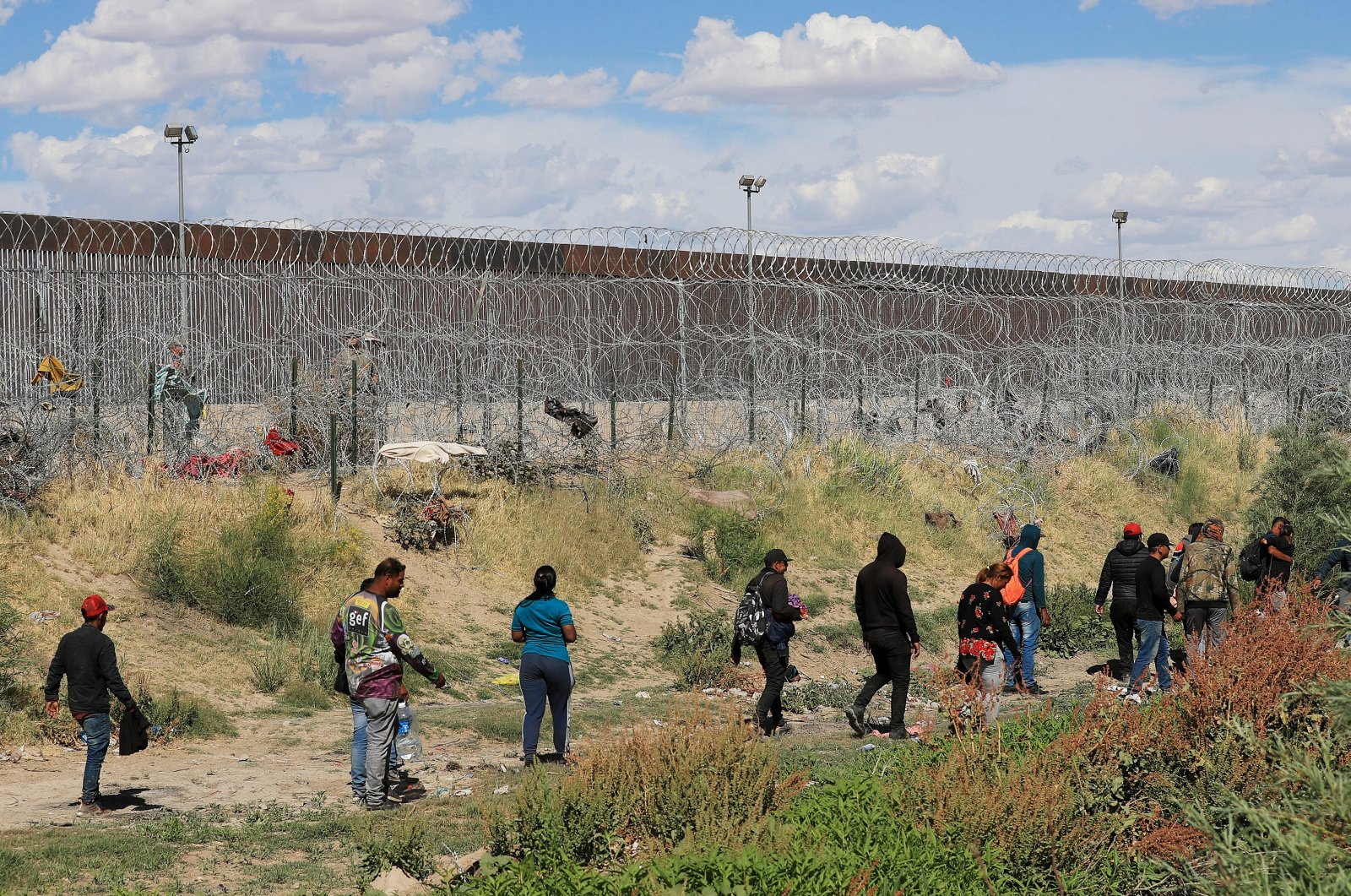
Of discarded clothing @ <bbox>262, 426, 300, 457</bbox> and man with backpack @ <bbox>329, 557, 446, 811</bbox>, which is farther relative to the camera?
discarded clothing @ <bbox>262, 426, 300, 457</bbox>

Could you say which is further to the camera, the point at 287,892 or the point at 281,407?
the point at 281,407

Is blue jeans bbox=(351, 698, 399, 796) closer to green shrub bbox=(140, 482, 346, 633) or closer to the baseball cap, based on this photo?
the baseball cap

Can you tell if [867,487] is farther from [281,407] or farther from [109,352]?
[109,352]

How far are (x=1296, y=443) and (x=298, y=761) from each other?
39.3 feet

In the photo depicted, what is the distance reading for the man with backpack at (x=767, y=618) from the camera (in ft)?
30.5

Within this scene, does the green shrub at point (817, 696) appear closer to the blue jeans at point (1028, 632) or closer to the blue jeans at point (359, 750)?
the blue jeans at point (1028, 632)

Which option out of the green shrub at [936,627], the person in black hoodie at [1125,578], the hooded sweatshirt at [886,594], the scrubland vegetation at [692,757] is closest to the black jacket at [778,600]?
the hooded sweatshirt at [886,594]

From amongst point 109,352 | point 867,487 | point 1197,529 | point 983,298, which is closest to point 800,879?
point 1197,529

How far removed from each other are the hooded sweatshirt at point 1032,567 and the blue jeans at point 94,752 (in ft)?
22.2

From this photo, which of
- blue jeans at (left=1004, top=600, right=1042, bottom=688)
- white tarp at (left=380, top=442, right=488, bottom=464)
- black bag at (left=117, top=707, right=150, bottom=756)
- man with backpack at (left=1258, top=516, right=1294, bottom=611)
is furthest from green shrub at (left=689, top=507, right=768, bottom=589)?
black bag at (left=117, top=707, right=150, bottom=756)

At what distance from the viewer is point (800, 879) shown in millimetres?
5137

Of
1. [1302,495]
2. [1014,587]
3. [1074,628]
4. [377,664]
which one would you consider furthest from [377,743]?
[1302,495]

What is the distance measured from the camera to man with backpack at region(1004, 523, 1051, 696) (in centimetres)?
1145

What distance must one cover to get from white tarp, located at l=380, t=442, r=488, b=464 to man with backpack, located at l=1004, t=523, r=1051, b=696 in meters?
5.77
